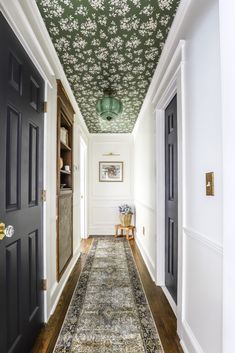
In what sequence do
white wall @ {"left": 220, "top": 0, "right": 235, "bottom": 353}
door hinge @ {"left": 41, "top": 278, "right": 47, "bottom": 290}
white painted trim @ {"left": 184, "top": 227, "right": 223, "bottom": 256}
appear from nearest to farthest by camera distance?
white wall @ {"left": 220, "top": 0, "right": 235, "bottom": 353} < white painted trim @ {"left": 184, "top": 227, "right": 223, "bottom": 256} < door hinge @ {"left": 41, "top": 278, "right": 47, "bottom": 290}

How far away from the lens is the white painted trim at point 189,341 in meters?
1.48

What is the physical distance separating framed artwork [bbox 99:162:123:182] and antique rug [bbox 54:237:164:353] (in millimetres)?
2634

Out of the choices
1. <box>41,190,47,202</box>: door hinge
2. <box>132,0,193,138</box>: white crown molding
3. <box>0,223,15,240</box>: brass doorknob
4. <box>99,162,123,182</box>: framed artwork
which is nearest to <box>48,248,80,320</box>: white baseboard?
<box>41,190,47,202</box>: door hinge

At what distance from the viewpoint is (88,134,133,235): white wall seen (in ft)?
18.9

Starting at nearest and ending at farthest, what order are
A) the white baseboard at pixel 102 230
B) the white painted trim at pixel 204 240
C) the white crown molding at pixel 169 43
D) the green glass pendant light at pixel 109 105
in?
1. the white painted trim at pixel 204 240
2. the white crown molding at pixel 169 43
3. the green glass pendant light at pixel 109 105
4. the white baseboard at pixel 102 230

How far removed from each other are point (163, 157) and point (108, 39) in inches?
53.5

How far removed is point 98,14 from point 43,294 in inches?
88.2

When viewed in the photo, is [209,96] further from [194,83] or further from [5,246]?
[5,246]

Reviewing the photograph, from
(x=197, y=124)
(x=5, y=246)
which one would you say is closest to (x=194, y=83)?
(x=197, y=124)

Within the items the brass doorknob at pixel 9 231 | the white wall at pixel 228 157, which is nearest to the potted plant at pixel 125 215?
the brass doorknob at pixel 9 231

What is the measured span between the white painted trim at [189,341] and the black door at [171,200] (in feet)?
1.90

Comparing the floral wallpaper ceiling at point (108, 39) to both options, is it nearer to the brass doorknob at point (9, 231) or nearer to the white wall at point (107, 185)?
the brass doorknob at point (9, 231)

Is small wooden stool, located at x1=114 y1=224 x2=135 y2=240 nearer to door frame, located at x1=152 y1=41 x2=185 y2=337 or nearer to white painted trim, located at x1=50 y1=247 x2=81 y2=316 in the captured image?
white painted trim, located at x1=50 y1=247 x2=81 y2=316

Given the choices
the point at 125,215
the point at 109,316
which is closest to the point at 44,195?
the point at 109,316
